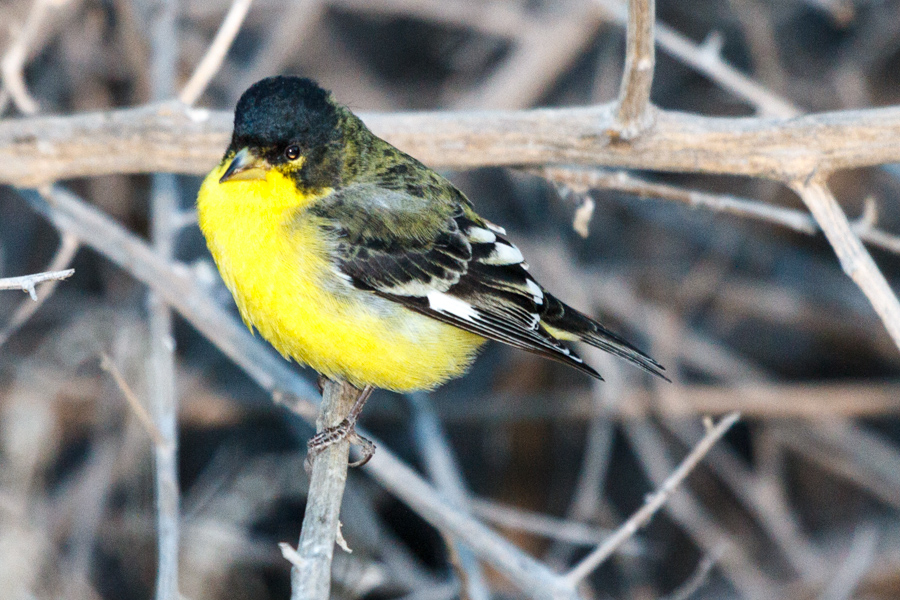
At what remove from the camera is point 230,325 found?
12.8 ft

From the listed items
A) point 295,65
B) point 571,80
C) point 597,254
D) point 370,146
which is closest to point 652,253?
point 597,254

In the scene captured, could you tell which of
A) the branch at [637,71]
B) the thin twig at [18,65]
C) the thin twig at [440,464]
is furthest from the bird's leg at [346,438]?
the thin twig at [18,65]

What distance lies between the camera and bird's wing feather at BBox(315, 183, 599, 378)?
11.7 ft

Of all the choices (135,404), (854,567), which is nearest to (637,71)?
(135,404)

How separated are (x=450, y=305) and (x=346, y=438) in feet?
2.20

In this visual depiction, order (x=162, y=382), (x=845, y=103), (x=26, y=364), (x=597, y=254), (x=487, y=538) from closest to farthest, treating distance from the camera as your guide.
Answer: (x=487, y=538), (x=162, y=382), (x=26, y=364), (x=845, y=103), (x=597, y=254)

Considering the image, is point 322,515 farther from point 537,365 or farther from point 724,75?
point 537,365

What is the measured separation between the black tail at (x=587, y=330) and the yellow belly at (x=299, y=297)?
0.56 m

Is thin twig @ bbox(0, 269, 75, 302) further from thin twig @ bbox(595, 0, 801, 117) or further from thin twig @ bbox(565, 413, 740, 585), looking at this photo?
thin twig @ bbox(595, 0, 801, 117)

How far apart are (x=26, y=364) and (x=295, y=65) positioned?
9.19 feet

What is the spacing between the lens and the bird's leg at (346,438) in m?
3.36

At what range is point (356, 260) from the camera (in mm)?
3564

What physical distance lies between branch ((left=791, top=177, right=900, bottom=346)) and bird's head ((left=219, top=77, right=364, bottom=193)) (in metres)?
1.72

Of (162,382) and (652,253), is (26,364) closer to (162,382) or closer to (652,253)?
(162,382)
